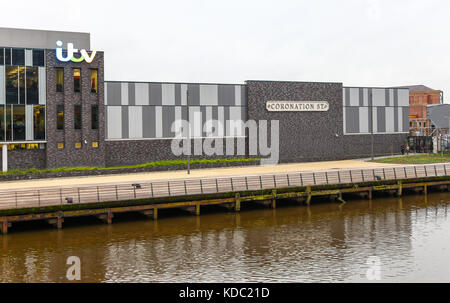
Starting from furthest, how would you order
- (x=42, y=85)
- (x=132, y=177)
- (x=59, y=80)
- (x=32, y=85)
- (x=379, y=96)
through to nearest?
(x=379, y=96)
(x=59, y=80)
(x=42, y=85)
(x=32, y=85)
(x=132, y=177)

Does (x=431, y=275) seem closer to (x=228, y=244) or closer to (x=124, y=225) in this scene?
(x=228, y=244)

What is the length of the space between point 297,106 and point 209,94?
13124 millimetres

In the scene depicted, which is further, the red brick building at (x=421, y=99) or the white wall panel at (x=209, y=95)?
the red brick building at (x=421, y=99)

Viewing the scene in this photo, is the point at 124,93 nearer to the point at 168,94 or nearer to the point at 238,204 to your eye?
the point at 168,94

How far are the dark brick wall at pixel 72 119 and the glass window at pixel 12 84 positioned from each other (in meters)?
3.35

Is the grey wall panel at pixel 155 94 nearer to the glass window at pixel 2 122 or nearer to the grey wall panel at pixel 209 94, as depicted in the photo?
the grey wall panel at pixel 209 94

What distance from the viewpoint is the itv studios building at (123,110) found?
61312 mm

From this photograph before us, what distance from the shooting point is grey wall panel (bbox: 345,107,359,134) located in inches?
3199

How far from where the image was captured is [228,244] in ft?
112

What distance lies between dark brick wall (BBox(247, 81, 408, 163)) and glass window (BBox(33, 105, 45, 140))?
85.4ft

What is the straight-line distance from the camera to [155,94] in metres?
68.4

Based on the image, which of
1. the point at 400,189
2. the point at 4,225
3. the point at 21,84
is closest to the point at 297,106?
the point at 400,189

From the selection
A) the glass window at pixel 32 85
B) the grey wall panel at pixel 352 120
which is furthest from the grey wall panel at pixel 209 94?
the grey wall panel at pixel 352 120

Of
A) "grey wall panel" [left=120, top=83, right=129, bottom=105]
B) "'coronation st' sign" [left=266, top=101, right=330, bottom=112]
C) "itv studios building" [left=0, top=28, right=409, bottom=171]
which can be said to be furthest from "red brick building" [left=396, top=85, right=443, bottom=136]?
"grey wall panel" [left=120, top=83, right=129, bottom=105]
